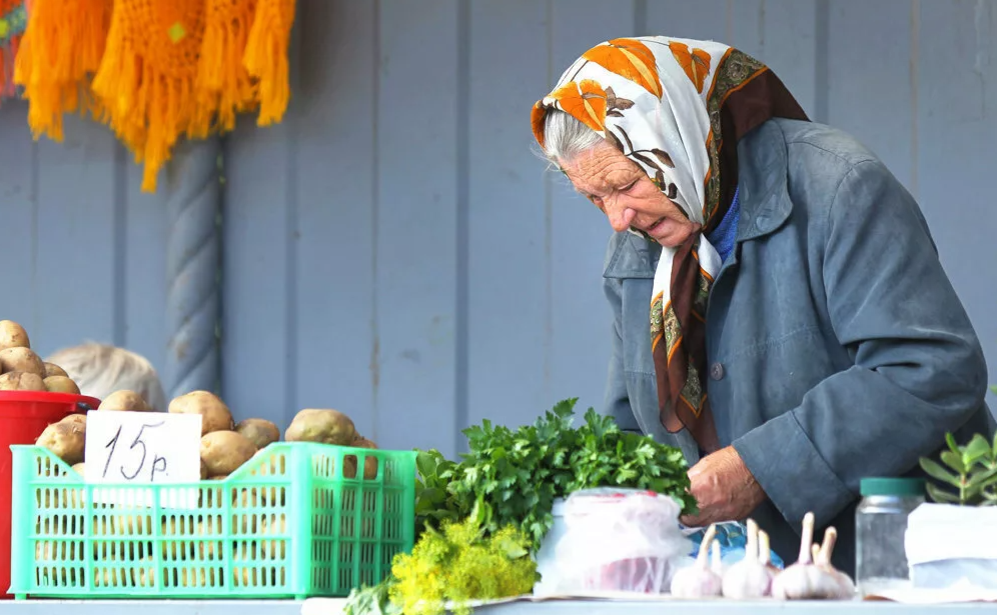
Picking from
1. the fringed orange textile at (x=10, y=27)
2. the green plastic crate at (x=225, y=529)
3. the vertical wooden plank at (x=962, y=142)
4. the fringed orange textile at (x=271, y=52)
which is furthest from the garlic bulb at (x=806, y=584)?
the fringed orange textile at (x=10, y=27)

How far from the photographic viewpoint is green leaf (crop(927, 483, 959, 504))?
1.31 metres

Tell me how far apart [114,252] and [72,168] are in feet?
0.75

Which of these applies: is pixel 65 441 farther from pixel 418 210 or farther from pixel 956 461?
pixel 418 210

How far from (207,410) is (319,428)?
0.12 meters

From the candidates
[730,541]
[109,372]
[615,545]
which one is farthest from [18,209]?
[615,545]

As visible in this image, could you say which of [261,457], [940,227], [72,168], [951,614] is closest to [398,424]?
[72,168]

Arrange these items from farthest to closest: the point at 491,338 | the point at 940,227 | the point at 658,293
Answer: the point at 491,338 → the point at 940,227 → the point at 658,293

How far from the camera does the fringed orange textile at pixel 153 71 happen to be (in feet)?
9.50

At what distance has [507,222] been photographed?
3010 mm

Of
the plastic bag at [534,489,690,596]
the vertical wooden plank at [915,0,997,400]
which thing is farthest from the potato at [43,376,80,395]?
the vertical wooden plank at [915,0,997,400]

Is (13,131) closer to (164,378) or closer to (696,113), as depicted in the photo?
(164,378)

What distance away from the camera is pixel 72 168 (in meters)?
3.24

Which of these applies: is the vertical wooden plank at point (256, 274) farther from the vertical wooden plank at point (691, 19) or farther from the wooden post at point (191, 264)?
the vertical wooden plank at point (691, 19)

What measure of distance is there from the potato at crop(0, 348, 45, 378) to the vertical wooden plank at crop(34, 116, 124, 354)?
5.18 ft
